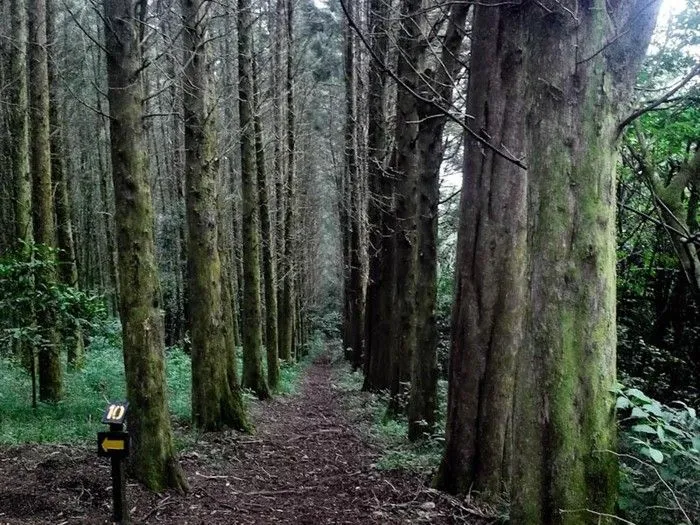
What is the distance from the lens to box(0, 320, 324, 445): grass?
7.50 meters

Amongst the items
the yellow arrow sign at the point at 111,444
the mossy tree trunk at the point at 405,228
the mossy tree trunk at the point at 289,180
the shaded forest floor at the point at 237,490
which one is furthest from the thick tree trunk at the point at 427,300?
the mossy tree trunk at the point at 289,180

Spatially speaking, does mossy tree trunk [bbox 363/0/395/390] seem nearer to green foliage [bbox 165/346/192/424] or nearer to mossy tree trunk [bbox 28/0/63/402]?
green foliage [bbox 165/346/192/424]

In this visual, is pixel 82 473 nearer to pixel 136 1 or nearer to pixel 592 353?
pixel 136 1

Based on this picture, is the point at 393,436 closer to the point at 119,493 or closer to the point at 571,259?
the point at 119,493

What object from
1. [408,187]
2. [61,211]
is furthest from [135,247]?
[61,211]

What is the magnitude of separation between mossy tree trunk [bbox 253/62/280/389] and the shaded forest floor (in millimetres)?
7221

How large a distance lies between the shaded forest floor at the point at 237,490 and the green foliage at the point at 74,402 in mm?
810

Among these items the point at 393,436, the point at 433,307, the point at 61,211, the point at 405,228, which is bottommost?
the point at 393,436

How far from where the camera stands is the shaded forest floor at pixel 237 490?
493 cm

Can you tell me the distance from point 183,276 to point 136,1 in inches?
720

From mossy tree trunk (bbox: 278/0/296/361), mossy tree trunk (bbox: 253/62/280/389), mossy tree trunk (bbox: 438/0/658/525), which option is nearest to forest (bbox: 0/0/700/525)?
mossy tree trunk (bbox: 438/0/658/525)

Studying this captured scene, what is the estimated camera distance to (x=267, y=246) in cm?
1508

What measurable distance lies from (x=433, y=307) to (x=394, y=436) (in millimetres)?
2636

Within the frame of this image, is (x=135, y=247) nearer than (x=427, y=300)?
Yes
